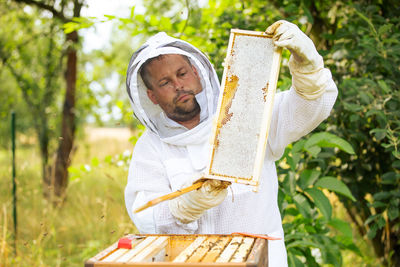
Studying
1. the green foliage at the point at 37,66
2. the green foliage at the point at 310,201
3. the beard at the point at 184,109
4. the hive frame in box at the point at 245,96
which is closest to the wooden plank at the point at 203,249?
the hive frame in box at the point at 245,96

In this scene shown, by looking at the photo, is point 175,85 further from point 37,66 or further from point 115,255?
point 37,66

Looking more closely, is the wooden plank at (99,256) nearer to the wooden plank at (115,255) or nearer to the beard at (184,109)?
the wooden plank at (115,255)

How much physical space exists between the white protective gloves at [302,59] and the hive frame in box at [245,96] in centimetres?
6

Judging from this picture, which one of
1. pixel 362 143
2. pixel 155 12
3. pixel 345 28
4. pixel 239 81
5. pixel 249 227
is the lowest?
pixel 249 227

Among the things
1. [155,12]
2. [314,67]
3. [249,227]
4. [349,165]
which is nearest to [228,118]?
[314,67]

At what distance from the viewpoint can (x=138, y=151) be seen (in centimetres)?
227

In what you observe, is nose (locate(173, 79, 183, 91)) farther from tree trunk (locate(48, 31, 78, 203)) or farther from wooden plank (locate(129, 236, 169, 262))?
tree trunk (locate(48, 31, 78, 203))

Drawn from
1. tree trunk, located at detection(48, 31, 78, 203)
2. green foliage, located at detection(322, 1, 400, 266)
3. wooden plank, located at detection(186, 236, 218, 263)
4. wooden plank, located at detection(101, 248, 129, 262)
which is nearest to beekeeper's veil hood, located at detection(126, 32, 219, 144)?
wooden plank, located at detection(186, 236, 218, 263)

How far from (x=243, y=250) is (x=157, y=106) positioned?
1.06 metres

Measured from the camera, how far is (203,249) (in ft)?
5.30

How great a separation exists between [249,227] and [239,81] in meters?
0.71

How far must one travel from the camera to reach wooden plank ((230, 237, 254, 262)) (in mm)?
1469

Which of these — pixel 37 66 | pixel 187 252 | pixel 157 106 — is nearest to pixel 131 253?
pixel 187 252

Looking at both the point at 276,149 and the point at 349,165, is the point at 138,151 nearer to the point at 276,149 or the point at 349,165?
the point at 276,149
